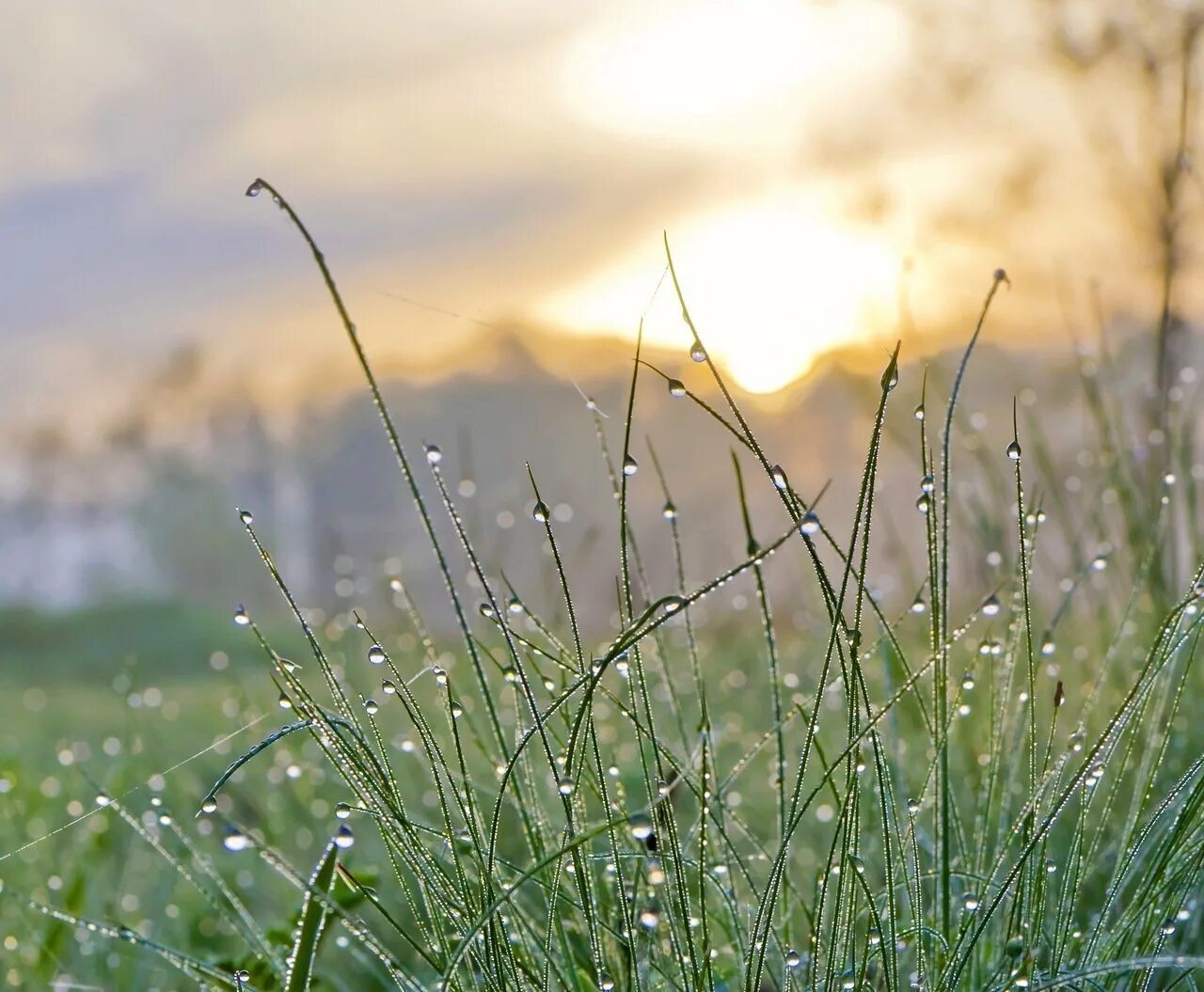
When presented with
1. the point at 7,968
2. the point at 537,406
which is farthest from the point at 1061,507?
the point at 537,406

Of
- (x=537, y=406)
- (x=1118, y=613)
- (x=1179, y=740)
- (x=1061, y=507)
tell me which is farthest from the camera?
(x=537, y=406)

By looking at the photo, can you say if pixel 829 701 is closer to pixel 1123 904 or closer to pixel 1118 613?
pixel 1118 613

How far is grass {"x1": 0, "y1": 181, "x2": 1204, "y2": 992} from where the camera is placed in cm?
85

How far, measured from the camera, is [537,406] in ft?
38.7

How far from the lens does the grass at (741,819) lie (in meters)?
0.85

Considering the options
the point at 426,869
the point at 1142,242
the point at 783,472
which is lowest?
the point at 426,869

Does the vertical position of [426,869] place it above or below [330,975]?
above

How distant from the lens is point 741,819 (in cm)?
142

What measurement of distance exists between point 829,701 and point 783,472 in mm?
2256

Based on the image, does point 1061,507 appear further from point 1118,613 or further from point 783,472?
point 783,472

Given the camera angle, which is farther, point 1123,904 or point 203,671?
point 203,671

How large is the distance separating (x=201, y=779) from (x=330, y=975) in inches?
32.8

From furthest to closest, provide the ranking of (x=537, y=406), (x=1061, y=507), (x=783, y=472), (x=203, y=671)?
(x=537, y=406) < (x=203, y=671) < (x=1061, y=507) < (x=783, y=472)

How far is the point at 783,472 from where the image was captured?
2.75ft
